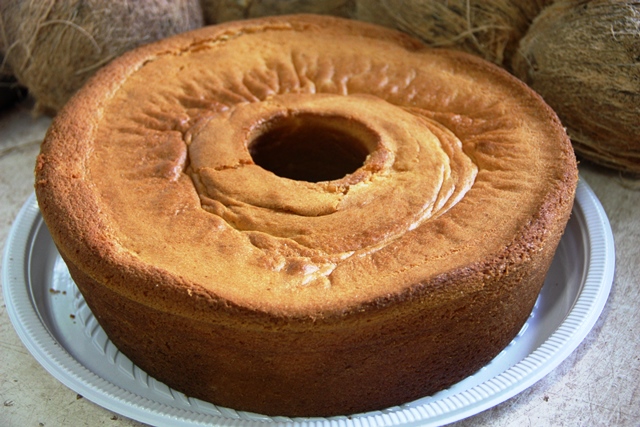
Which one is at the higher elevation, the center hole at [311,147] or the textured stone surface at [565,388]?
the center hole at [311,147]

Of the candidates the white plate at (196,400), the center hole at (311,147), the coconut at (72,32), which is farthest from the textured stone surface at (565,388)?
the coconut at (72,32)

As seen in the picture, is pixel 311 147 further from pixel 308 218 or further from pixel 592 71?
pixel 592 71

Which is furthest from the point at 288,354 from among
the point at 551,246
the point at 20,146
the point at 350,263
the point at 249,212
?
the point at 20,146

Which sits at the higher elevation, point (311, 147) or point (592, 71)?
point (592, 71)

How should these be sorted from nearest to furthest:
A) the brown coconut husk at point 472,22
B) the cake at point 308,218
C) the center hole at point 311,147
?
1. the cake at point 308,218
2. the center hole at point 311,147
3. the brown coconut husk at point 472,22

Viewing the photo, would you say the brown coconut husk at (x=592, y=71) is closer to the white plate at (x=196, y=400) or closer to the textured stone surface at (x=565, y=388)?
the white plate at (x=196, y=400)

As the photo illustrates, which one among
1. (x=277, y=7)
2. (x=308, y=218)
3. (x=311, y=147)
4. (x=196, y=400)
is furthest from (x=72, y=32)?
(x=196, y=400)

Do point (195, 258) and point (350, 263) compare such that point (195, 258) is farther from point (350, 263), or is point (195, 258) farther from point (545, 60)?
point (545, 60)
